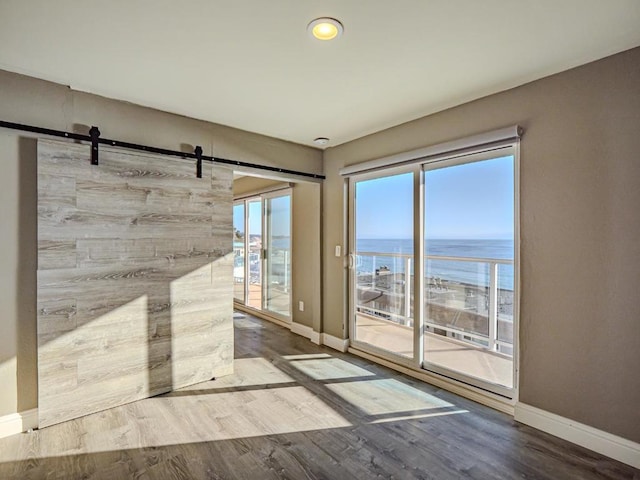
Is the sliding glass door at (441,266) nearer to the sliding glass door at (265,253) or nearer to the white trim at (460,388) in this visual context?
the white trim at (460,388)

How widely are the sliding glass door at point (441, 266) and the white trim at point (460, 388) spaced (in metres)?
0.05

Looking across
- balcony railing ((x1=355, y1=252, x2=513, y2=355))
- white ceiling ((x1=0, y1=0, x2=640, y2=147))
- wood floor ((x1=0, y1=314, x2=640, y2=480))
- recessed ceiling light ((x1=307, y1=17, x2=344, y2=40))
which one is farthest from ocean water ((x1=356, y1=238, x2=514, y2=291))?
recessed ceiling light ((x1=307, y1=17, x2=344, y2=40))

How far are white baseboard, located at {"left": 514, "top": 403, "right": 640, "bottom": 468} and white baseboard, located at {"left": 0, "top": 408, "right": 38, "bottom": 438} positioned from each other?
137 inches

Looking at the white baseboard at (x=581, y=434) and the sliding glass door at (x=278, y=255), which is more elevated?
the sliding glass door at (x=278, y=255)

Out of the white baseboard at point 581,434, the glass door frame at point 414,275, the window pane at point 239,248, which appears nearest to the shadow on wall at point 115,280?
the glass door frame at point 414,275

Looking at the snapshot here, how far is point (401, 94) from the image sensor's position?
273 centimetres

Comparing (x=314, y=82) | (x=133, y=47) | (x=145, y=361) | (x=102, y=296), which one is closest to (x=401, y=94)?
(x=314, y=82)

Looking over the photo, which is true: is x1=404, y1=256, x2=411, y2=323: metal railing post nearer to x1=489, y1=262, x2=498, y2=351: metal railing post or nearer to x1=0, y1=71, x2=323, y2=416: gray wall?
x1=489, y1=262, x2=498, y2=351: metal railing post

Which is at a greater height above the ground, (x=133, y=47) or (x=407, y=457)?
(x=133, y=47)

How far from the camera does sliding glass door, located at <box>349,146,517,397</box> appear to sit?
9.09 feet

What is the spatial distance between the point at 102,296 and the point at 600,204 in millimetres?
3595

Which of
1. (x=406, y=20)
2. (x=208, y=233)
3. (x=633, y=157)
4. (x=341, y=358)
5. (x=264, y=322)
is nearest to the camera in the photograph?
(x=406, y=20)

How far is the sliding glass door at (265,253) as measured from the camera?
540 cm

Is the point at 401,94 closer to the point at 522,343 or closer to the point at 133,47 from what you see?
the point at 133,47
